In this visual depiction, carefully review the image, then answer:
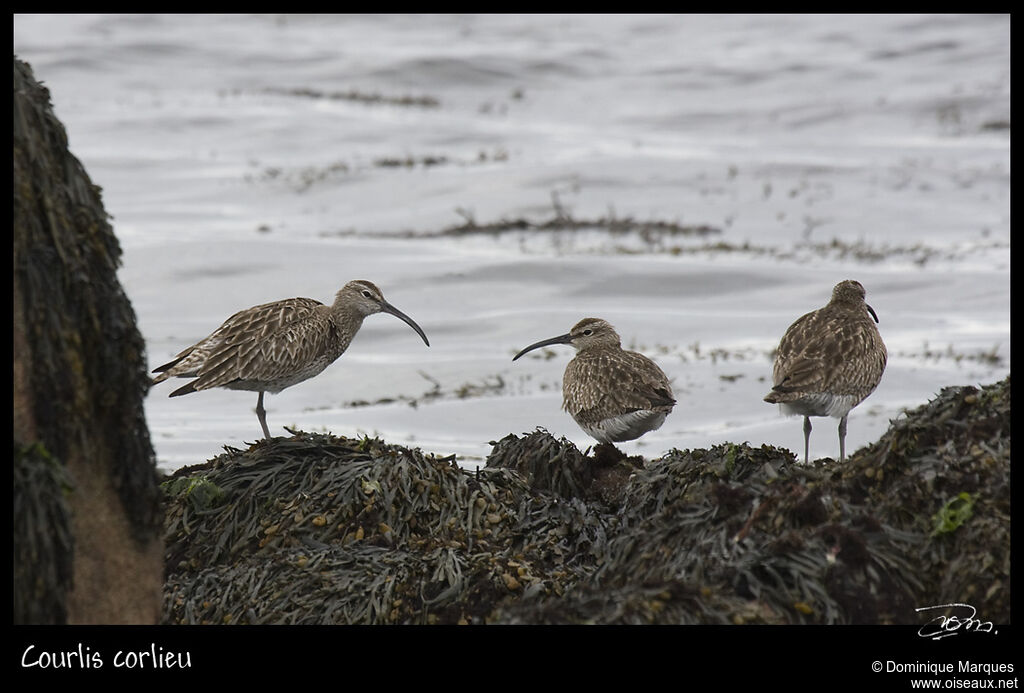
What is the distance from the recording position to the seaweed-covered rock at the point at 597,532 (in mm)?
4445

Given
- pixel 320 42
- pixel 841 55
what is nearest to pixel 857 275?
pixel 841 55

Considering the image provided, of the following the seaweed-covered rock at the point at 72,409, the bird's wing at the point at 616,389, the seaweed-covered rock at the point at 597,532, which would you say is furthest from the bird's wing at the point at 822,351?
the seaweed-covered rock at the point at 72,409

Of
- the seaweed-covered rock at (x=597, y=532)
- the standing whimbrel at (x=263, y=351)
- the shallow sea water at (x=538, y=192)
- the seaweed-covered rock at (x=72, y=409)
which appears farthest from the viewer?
the shallow sea water at (x=538, y=192)

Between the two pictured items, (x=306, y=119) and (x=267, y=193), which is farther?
(x=306, y=119)

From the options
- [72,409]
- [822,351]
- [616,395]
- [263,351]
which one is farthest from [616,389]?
[72,409]

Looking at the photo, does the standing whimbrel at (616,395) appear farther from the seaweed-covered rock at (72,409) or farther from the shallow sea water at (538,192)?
the seaweed-covered rock at (72,409)

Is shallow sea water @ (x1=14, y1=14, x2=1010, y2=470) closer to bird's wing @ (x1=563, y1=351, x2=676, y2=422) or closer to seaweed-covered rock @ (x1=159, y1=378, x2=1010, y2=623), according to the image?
bird's wing @ (x1=563, y1=351, x2=676, y2=422)

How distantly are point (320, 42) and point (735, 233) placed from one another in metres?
14.5

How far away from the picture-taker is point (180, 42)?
27812 mm

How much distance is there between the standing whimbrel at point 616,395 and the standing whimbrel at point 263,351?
5.01ft

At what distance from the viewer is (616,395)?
779 cm

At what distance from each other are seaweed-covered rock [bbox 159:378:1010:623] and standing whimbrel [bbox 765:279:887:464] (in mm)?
1381

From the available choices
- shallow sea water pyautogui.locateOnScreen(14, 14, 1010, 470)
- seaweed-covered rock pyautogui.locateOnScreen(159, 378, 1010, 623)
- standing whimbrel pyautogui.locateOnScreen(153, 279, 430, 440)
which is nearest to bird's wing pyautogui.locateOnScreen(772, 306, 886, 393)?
seaweed-covered rock pyautogui.locateOnScreen(159, 378, 1010, 623)
